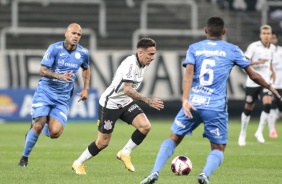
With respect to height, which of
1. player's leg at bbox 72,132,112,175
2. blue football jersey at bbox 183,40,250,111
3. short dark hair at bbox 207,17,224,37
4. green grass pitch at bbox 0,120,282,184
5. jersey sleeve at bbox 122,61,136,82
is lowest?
green grass pitch at bbox 0,120,282,184

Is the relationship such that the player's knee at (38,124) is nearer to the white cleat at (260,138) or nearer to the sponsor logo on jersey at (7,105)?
the white cleat at (260,138)

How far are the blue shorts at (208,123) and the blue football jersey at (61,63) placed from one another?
11.0ft

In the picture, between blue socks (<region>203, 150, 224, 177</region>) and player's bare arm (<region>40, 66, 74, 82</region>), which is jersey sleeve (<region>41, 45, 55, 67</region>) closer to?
player's bare arm (<region>40, 66, 74, 82</region>)

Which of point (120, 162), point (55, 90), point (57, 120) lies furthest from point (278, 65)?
point (57, 120)

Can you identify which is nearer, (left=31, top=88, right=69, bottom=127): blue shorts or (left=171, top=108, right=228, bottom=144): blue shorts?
(left=171, top=108, right=228, bottom=144): blue shorts

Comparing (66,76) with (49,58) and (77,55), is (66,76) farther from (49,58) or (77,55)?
(77,55)

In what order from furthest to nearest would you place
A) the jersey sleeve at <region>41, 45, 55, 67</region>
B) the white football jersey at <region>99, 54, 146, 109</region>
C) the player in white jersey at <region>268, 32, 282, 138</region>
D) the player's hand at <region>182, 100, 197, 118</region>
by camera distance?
the player in white jersey at <region>268, 32, 282, 138</region>, the jersey sleeve at <region>41, 45, 55, 67</region>, the white football jersey at <region>99, 54, 146, 109</region>, the player's hand at <region>182, 100, 197, 118</region>

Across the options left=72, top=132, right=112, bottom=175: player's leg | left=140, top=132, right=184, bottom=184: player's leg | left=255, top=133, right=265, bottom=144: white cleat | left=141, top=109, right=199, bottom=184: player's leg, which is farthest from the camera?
left=255, top=133, right=265, bottom=144: white cleat

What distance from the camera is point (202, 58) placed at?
973 centimetres

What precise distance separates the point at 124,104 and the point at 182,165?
4.93ft

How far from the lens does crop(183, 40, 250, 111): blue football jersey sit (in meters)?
9.68

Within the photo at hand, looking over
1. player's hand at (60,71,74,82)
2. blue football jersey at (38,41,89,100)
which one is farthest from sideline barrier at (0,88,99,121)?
player's hand at (60,71,74,82)

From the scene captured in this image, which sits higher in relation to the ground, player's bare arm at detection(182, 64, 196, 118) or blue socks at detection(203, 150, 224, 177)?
player's bare arm at detection(182, 64, 196, 118)

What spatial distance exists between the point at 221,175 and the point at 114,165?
224 cm
